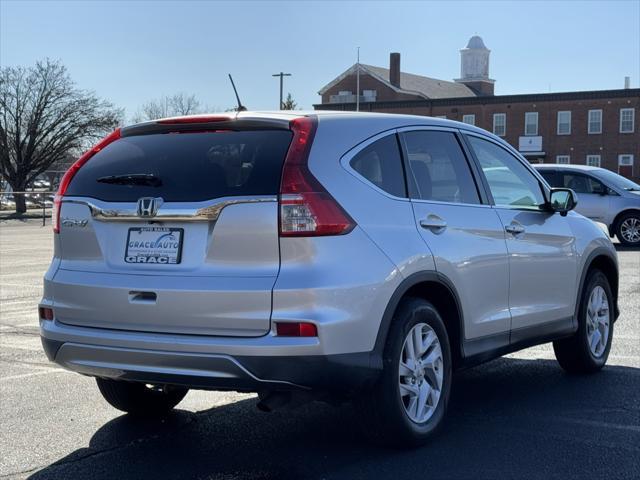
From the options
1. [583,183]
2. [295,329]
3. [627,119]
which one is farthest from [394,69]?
[295,329]

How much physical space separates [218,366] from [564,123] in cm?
6062

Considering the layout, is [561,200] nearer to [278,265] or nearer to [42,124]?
[278,265]

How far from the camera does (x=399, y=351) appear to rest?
180 inches

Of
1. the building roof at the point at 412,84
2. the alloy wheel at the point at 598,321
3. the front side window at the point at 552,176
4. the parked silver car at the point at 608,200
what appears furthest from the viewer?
the building roof at the point at 412,84

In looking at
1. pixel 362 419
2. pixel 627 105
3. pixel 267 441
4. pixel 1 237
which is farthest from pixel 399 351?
pixel 627 105

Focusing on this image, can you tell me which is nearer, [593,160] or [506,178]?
[506,178]

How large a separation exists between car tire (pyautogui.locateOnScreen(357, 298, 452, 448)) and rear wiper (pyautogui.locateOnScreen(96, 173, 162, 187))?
4.63ft

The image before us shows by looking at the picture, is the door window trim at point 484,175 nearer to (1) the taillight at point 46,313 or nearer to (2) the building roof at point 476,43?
(1) the taillight at point 46,313

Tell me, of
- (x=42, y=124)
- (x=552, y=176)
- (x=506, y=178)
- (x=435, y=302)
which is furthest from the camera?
(x=42, y=124)

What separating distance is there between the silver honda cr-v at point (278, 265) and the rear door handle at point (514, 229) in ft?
0.90

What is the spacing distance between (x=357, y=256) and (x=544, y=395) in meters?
2.53

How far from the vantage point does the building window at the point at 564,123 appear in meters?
61.4

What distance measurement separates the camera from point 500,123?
6406 cm

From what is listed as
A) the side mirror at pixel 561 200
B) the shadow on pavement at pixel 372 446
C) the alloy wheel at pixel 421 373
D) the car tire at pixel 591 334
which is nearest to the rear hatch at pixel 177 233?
the shadow on pavement at pixel 372 446
